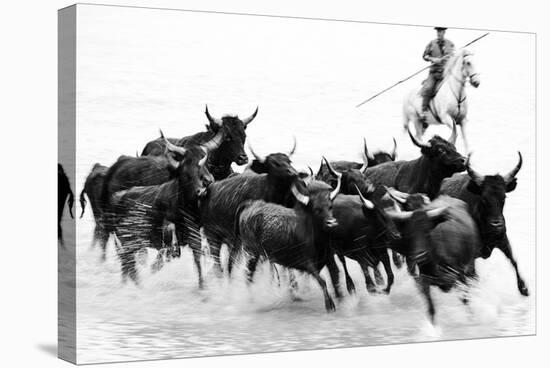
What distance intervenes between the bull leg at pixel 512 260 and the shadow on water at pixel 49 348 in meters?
3.93

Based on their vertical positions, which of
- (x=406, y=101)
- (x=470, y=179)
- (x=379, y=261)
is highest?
(x=406, y=101)

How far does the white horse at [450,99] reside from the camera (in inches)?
441

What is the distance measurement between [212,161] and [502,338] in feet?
10.2

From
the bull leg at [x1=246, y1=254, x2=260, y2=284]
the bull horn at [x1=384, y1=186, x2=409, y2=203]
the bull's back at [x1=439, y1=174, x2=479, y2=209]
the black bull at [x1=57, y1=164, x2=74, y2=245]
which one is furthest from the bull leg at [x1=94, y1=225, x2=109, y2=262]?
the bull's back at [x1=439, y1=174, x2=479, y2=209]

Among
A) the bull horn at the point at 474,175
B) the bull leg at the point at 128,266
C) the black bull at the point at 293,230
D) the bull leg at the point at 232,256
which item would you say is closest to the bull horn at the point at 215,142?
the black bull at the point at 293,230

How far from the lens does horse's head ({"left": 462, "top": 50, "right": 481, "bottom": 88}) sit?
449 inches

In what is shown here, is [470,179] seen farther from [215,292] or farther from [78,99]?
[78,99]

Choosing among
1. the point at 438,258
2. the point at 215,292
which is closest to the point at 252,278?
the point at 215,292

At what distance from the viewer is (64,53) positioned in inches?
393

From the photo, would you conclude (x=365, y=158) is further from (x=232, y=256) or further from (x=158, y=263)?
(x=158, y=263)

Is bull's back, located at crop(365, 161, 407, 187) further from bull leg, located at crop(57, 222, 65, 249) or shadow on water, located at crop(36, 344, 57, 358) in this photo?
shadow on water, located at crop(36, 344, 57, 358)

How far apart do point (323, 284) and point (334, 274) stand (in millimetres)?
143

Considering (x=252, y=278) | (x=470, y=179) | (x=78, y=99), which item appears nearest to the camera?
(x=78, y=99)

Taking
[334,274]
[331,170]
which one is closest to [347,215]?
[331,170]
